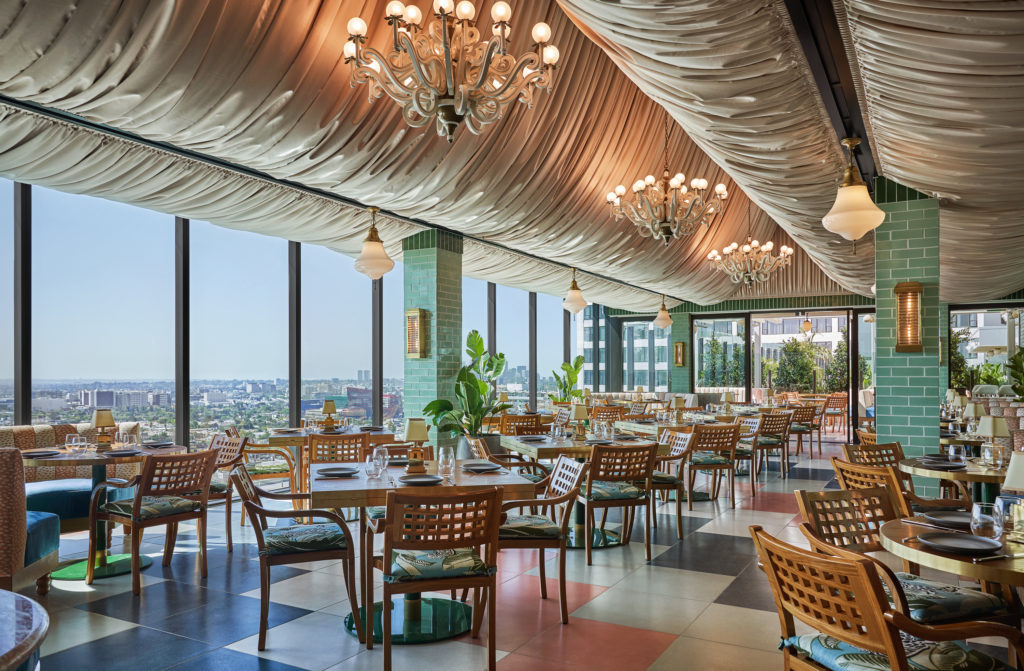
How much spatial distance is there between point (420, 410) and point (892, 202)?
5.62 meters

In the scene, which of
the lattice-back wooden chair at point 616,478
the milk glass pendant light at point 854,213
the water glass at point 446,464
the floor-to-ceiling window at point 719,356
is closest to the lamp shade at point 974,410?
the milk glass pendant light at point 854,213

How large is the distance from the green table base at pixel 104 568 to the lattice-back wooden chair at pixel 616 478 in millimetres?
3117

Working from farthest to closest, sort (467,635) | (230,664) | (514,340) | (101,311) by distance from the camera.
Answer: (514,340) → (101,311) → (467,635) → (230,664)

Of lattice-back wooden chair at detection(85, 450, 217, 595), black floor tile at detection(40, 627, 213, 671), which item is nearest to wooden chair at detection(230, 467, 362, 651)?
black floor tile at detection(40, 627, 213, 671)

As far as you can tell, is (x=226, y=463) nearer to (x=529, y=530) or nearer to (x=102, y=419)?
(x=102, y=419)

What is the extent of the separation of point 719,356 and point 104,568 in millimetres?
14107

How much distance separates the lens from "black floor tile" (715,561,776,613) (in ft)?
13.5

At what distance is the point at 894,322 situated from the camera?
6320 mm

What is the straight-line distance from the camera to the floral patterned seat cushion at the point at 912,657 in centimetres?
211

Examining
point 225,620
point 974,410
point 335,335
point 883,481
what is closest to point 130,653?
point 225,620

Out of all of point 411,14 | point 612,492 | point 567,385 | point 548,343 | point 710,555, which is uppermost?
point 411,14

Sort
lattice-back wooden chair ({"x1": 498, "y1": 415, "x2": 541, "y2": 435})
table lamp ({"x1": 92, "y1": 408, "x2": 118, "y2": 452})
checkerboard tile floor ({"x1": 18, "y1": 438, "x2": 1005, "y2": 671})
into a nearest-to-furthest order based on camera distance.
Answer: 1. checkerboard tile floor ({"x1": 18, "y1": 438, "x2": 1005, "y2": 671})
2. table lamp ({"x1": 92, "y1": 408, "x2": 118, "y2": 452})
3. lattice-back wooden chair ({"x1": 498, "y1": 415, "x2": 541, "y2": 435})

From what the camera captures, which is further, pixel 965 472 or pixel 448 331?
pixel 448 331

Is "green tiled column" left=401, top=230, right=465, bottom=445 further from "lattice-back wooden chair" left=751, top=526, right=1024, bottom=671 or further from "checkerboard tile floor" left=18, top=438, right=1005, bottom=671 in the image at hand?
"lattice-back wooden chair" left=751, top=526, right=1024, bottom=671
